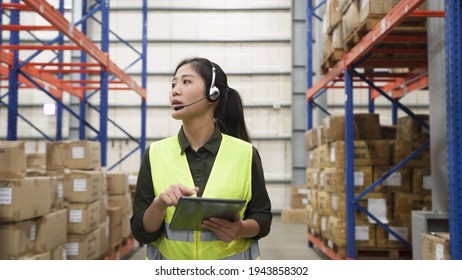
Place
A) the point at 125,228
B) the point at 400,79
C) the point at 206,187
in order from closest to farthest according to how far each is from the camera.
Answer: the point at 206,187, the point at 400,79, the point at 125,228

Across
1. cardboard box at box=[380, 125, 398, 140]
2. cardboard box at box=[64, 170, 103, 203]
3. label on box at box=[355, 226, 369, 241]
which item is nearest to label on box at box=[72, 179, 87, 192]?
cardboard box at box=[64, 170, 103, 203]

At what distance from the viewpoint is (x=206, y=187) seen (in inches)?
75.4

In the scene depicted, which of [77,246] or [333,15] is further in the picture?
[333,15]

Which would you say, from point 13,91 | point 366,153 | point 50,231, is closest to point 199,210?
point 50,231

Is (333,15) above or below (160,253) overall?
above

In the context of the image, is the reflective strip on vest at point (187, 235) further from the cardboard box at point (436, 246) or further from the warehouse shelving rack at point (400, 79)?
the cardboard box at point (436, 246)

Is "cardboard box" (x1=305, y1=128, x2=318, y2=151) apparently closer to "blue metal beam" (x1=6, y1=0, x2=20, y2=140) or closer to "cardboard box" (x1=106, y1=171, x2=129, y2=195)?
"cardboard box" (x1=106, y1=171, x2=129, y2=195)

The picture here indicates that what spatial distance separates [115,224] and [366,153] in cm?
388

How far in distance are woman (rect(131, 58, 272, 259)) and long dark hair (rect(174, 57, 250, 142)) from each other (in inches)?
0.5

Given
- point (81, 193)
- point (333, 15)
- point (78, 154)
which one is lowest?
point (81, 193)

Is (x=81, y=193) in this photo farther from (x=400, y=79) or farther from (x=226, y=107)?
(x=400, y=79)

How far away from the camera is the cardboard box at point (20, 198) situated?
4121 millimetres

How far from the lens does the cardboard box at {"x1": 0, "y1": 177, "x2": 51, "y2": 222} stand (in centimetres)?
412
